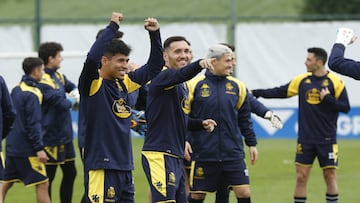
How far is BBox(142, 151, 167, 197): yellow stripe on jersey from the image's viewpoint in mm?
9750

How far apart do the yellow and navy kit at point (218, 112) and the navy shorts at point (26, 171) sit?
81.8 inches

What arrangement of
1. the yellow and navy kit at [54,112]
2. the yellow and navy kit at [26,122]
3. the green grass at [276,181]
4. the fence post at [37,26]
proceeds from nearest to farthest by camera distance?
the yellow and navy kit at [26,122] → the yellow and navy kit at [54,112] → the green grass at [276,181] → the fence post at [37,26]

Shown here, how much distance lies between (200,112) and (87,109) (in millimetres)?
2670

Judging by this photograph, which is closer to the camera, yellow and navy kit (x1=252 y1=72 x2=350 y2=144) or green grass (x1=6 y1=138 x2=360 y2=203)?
yellow and navy kit (x1=252 y1=72 x2=350 y2=144)

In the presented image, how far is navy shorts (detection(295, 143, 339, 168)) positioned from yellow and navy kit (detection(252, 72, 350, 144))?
70 mm

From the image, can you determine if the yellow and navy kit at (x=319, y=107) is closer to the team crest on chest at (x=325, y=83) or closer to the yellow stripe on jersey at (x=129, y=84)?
the team crest on chest at (x=325, y=83)

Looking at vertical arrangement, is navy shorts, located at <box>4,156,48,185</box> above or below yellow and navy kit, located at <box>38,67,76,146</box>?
below

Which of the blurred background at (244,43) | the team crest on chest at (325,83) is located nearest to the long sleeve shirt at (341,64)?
the team crest on chest at (325,83)

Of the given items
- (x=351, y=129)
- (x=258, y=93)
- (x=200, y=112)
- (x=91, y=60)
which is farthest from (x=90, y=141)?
(x=351, y=129)

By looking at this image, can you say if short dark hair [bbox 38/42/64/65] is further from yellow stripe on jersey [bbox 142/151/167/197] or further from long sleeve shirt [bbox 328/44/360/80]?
long sleeve shirt [bbox 328/44/360/80]

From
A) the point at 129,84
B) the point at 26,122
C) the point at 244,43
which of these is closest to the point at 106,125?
the point at 129,84

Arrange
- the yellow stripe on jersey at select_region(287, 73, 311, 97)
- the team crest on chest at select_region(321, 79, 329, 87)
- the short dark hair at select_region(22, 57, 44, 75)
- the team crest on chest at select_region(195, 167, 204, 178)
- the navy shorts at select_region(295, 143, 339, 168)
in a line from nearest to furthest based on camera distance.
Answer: the team crest on chest at select_region(195, 167, 204, 178), the short dark hair at select_region(22, 57, 44, 75), the navy shorts at select_region(295, 143, 339, 168), the team crest on chest at select_region(321, 79, 329, 87), the yellow stripe on jersey at select_region(287, 73, 311, 97)

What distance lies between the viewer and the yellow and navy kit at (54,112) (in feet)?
41.7

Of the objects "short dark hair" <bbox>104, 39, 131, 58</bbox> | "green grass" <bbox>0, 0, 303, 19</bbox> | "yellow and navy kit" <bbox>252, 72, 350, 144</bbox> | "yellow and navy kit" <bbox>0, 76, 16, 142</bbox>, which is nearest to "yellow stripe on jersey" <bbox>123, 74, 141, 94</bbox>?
"short dark hair" <bbox>104, 39, 131, 58</bbox>
